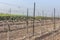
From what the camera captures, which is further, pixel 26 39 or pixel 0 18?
pixel 0 18

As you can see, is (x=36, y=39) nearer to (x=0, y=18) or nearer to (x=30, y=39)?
(x=30, y=39)

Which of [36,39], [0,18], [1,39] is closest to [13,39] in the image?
[1,39]

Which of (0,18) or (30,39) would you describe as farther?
(0,18)

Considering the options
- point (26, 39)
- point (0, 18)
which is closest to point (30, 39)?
point (26, 39)

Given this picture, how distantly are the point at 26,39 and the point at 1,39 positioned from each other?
4.98ft

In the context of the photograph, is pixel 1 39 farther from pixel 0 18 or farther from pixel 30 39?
pixel 0 18

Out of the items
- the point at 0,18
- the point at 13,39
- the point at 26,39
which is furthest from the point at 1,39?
the point at 0,18

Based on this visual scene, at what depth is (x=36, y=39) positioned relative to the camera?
9.80 m

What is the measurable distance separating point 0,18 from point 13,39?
13.0 meters

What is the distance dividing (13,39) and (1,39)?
0.72m

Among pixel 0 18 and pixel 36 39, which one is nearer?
pixel 36 39

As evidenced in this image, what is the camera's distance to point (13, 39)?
10031 millimetres

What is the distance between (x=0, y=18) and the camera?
22.6m

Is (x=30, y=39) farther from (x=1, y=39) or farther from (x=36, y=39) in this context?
(x=1, y=39)
